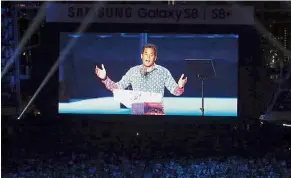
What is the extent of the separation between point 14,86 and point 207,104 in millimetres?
3124

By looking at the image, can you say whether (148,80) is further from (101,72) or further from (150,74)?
(101,72)

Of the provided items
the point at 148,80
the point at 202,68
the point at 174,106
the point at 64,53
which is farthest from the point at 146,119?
the point at 64,53

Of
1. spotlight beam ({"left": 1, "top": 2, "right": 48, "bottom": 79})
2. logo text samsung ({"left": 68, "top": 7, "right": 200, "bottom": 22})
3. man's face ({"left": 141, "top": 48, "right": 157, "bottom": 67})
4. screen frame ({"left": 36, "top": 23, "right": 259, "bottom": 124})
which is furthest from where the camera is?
man's face ({"left": 141, "top": 48, "right": 157, "bottom": 67})

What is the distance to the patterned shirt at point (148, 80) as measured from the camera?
8.40 m

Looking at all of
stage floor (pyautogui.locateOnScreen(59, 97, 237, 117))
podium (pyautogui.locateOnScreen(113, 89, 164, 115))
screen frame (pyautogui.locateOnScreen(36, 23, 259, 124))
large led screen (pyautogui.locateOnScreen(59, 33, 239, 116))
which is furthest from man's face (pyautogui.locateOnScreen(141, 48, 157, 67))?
stage floor (pyautogui.locateOnScreen(59, 97, 237, 117))

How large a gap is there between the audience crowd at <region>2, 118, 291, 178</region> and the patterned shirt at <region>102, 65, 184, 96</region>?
0.70m

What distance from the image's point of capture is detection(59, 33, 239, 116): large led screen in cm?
834

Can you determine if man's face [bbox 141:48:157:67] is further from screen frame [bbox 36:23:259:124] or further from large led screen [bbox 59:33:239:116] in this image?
screen frame [bbox 36:23:259:124]

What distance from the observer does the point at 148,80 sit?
8.42m

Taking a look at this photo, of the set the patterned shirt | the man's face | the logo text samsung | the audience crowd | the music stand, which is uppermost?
the logo text samsung

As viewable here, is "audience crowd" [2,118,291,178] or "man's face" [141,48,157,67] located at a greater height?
"man's face" [141,48,157,67]

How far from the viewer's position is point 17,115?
820 centimetres

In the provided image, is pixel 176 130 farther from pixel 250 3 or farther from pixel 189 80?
pixel 250 3

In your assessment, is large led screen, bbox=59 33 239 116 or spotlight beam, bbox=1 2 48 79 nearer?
spotlight beam, bbox=1 2 48 79
